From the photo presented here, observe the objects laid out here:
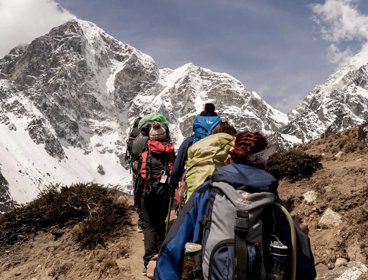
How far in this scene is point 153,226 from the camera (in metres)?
5.84

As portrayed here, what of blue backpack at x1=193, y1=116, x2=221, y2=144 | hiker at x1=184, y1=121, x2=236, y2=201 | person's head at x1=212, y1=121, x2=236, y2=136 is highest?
blue backpack at x1=193, y1=116, x2=221, y2=144

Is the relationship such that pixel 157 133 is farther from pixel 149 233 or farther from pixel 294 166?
pixel 294 166

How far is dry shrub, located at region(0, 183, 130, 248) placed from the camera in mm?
7422

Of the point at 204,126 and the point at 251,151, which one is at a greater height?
the point at 204,126

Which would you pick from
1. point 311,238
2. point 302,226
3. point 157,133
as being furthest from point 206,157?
point 311,238

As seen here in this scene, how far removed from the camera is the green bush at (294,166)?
28.2 feet

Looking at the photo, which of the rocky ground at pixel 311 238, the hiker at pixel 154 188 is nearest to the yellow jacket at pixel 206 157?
the hiker at pixel 154 188

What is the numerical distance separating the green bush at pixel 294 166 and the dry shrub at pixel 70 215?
4432 mm

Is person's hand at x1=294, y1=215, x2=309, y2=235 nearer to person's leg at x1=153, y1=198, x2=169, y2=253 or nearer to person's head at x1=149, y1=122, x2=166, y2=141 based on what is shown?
person's leg at x1=153, y1=198, x2=169, y2=253

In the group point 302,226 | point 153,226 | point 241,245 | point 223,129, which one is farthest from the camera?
point 153,226

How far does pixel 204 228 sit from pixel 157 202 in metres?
3.52

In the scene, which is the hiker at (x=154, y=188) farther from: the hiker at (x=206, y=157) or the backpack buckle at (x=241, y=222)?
the backpack buckle at (x=241, y=222)

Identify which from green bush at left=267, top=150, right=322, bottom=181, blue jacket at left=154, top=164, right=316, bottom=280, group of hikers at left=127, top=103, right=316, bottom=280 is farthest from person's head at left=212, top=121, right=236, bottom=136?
green bush at left=267, top=150, right=322, bottom=181

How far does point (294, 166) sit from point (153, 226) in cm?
476
